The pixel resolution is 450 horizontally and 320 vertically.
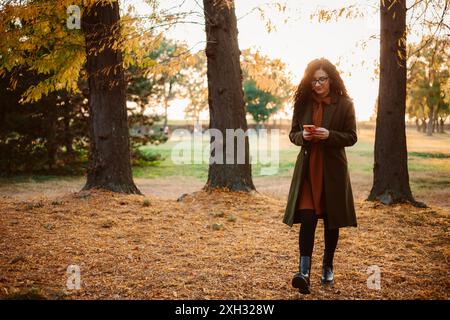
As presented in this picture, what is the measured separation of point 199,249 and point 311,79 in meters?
2.49

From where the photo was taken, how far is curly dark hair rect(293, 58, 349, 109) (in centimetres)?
395

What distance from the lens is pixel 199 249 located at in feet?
17.4

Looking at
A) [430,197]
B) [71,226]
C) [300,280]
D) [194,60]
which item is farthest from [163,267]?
[430,197]

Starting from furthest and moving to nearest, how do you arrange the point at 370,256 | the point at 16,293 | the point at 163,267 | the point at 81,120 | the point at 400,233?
the point at 81,120 < the point at 400,233 < the point at 370,256 < the point at 163,267 < the point at 16,293

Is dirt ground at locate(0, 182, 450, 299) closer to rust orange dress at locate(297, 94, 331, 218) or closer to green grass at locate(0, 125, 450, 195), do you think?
rust orange dress at locate(297, 94, 331, 218)

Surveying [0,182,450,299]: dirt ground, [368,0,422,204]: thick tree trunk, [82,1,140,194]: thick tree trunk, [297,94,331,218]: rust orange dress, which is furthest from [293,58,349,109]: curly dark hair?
[82,1,140,194]: thick tree trunk

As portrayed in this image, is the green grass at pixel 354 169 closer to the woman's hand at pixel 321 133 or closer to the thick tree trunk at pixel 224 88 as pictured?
the thick tree trunk at pixel 224 88

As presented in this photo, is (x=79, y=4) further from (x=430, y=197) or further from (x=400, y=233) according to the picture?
(x=430, y=197)

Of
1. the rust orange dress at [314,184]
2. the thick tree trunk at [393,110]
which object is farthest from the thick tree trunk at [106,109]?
the rust orange dress at [314,184]

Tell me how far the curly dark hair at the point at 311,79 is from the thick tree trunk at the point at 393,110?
442 centimetres

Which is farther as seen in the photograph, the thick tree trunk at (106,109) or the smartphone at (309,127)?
the thick tree trunk at (106,109)

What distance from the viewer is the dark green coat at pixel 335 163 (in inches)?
148

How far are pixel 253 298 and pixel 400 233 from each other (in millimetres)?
3241

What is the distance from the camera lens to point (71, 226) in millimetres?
6230
